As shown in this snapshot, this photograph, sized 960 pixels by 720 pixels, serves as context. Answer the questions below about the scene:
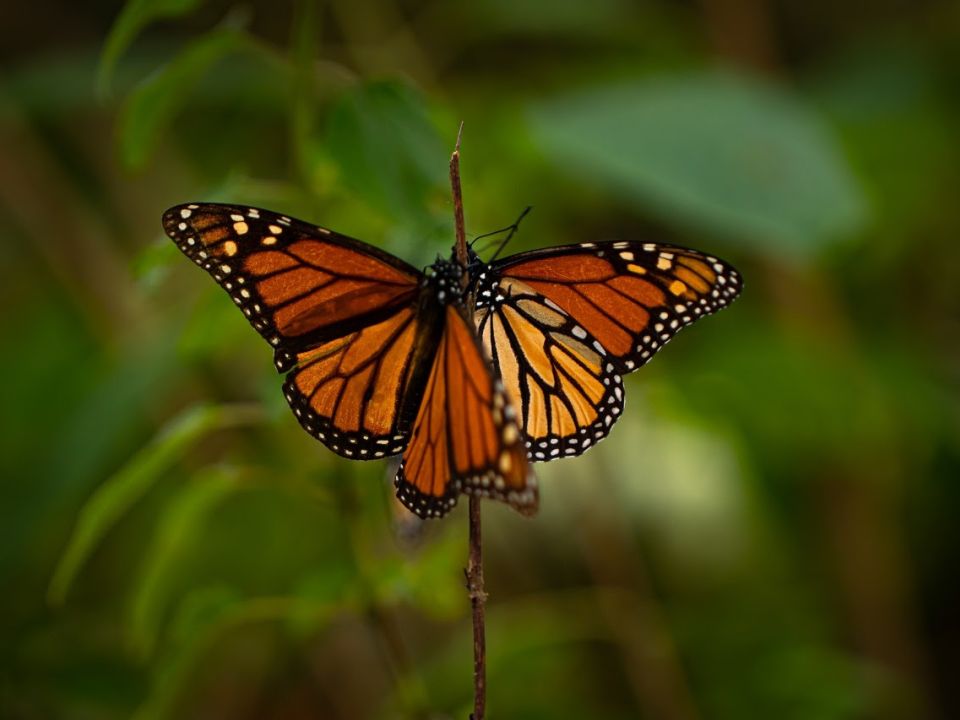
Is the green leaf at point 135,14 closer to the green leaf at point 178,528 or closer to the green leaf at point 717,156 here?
the green leaf at point 178,528

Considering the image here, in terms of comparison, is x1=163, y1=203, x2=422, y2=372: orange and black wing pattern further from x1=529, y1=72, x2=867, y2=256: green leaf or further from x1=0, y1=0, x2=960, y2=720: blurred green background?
x1=529, y1=72, x2=867, y2=256: green leaf

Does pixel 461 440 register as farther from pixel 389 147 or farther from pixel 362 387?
pixel 389 147

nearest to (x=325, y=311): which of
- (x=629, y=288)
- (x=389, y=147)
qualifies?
(x=389, y=147)

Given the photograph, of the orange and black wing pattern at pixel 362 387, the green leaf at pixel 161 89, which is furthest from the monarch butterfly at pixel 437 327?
the green leaf at pixel 161 89

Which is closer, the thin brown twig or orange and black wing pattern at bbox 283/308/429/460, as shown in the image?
the thin brown twig

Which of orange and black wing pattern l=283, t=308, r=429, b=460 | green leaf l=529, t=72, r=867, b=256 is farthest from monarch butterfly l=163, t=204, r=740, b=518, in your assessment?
green leaf l=529, t=72, r=867, b=256

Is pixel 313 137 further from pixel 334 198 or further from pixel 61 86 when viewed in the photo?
pixel 61 86
